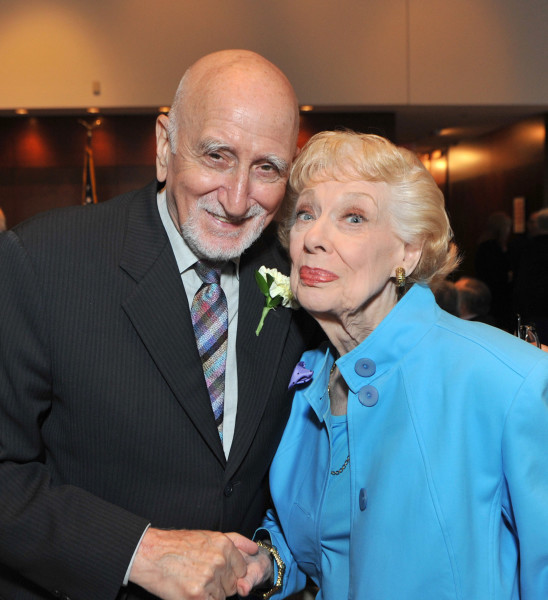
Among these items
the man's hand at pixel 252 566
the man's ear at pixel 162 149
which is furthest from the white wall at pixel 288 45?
the man's hand at pixel 252 566

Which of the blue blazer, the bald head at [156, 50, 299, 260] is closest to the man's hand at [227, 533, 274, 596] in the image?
the blue blazer

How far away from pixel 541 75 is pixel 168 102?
447cm

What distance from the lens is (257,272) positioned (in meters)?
1.96

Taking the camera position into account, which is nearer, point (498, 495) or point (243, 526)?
point (498, 495)

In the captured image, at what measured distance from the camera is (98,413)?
62.4 inches

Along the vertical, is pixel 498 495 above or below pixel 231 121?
below

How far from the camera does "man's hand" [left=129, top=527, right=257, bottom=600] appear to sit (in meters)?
1.45

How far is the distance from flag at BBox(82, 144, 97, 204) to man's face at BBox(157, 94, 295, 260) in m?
6.39

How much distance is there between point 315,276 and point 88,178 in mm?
6848

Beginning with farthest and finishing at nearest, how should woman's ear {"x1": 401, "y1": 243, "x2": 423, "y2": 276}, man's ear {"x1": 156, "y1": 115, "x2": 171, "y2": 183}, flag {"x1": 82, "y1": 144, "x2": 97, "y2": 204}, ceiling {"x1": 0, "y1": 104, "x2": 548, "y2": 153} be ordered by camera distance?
flag {"x1": 82, "y1": 144, "x2": 97, "y2": 204} < ceiling {"x1": 0, "y1": 104, "x2": 548, "y2": 153} < man's ear {"x1": 156, "y1": 115, "x2": 171, "y2": 183} < woman's ear {"x1": 401, "y1": 243, "x2": 423, "y2": 276}

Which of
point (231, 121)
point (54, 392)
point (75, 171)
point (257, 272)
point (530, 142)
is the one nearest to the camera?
point (54, 392)

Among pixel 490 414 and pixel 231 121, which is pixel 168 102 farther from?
pixel 490 414

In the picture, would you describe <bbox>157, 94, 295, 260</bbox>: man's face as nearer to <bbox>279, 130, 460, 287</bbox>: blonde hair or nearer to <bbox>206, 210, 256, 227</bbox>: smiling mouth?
<bbox>206, 210, 256, 227</bbox>: smiling mouth

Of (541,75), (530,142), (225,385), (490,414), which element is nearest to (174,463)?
(225,385)
